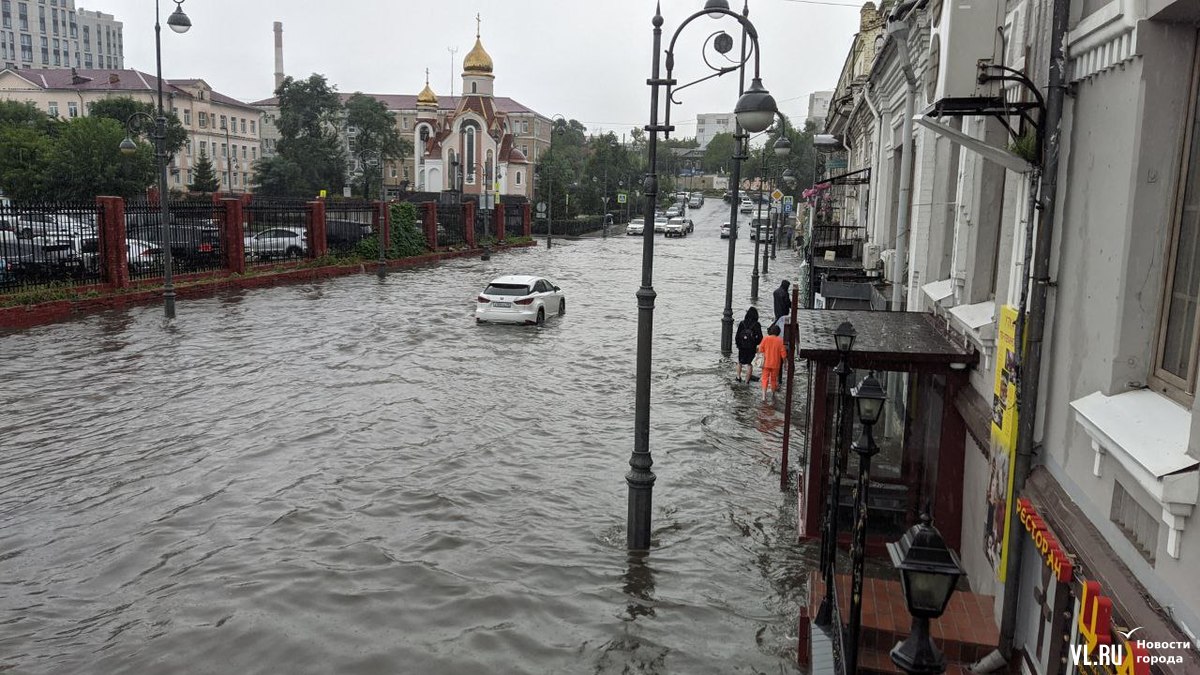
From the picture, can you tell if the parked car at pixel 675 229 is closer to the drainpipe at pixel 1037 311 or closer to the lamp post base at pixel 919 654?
the drainpipe at pixel 1037 311

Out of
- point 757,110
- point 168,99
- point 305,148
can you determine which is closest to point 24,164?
point 305,148

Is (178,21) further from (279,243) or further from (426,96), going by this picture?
(426,96)

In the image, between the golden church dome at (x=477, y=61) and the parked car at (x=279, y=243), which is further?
the golden church dome at (x=477, y=61)

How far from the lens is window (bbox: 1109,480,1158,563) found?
12.8 feet

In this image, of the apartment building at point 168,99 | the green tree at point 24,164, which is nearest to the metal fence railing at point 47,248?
the green tree at point 24,164

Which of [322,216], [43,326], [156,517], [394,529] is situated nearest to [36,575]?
[156,517]

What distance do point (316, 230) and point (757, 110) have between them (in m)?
30.8

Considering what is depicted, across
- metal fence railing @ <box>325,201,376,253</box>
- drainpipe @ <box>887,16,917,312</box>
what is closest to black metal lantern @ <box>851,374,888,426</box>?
drainpipe @ <box>887,16,917,312</box>

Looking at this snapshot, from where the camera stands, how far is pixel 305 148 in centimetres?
8962

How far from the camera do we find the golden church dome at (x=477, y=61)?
93.4m

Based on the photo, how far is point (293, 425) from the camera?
537 inches

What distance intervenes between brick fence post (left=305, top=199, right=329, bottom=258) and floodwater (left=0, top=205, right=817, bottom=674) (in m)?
16.5

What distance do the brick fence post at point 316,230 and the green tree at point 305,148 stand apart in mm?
53167

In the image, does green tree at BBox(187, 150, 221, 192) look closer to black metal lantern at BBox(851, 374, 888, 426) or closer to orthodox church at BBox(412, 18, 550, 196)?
orthodox church at BBox(412, 18, 550, 196)
